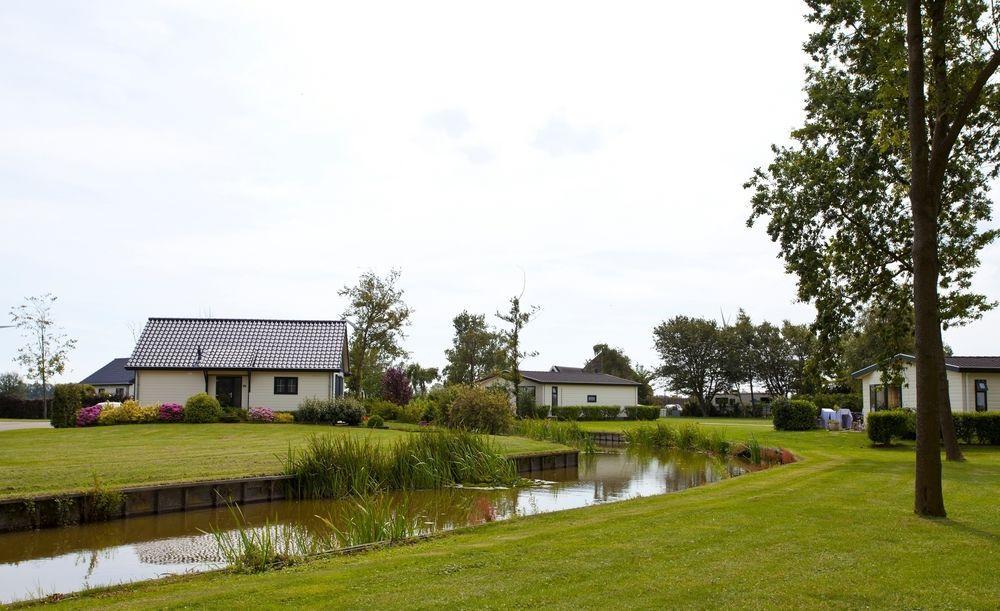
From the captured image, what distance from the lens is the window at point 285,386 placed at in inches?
1346

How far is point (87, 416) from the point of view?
28.3 metres

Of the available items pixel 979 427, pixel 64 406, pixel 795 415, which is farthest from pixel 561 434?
pixel 64 406

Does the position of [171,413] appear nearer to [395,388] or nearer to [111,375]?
[395,388]

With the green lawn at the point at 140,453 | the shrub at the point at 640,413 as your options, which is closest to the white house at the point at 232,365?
the green lawn at the point at 140,453

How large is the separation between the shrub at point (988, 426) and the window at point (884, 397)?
610 centimetres

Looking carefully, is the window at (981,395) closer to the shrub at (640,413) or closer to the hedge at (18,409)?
the shrub at (640,413)

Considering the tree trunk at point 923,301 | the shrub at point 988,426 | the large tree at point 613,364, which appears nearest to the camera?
the tree trunk at point 923,301

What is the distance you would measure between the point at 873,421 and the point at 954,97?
16.0m

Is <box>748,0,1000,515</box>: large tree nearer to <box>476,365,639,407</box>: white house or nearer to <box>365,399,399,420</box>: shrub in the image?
<box>365,399,399,420</box>: shrub

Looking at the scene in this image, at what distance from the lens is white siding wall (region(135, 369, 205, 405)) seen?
33.4 meters

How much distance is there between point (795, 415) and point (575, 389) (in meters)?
19.5

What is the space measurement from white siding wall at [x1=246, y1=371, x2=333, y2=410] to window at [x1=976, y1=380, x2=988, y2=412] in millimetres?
26150

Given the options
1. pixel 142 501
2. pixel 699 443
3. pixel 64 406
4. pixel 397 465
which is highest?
pixel 64 406

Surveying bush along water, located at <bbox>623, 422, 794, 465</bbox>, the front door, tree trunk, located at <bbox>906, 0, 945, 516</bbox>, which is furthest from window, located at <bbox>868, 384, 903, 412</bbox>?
the front door
